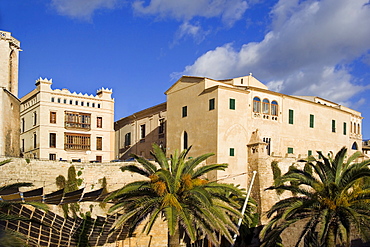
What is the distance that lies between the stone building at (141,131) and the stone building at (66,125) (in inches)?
71.8

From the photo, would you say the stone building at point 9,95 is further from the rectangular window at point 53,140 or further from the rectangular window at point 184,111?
the rectangular window at point 184,111

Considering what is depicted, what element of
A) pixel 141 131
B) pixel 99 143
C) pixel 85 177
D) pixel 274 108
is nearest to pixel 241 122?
pixel 274 108

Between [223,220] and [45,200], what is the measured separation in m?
8.45

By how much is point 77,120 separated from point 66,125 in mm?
1256

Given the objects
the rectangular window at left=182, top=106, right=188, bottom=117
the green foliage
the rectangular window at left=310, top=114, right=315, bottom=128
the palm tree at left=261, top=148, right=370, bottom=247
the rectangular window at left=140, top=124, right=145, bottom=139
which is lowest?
the green foliage

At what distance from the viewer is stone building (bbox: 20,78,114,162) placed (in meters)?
38.9

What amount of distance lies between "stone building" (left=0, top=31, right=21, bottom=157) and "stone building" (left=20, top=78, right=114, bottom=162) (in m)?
6.08

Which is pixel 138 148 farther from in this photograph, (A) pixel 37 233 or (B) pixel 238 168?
(A) pixel 37 233

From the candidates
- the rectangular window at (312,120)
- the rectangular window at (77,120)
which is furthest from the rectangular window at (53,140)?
the rectangular window at (312,120)

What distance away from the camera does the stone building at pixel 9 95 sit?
95.6 feet

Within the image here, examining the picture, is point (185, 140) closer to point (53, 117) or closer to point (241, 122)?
point (241, 122)

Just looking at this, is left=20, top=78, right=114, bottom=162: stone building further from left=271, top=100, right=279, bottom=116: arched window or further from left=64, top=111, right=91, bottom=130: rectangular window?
left=271, top=100, right=279, bottom=116: arched window

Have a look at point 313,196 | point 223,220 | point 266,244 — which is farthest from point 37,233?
point 313,196

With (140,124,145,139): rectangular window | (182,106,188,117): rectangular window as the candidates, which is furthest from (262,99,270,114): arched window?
(140,124,145,139): rectangular window
